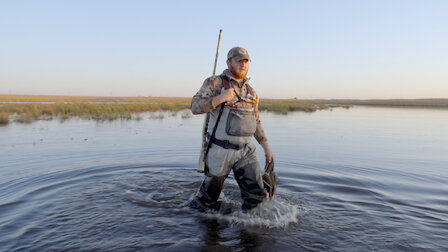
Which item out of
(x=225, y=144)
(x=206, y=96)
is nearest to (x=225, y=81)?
(x=206, y=96)

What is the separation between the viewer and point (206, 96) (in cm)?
452

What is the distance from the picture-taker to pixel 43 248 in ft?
12.8

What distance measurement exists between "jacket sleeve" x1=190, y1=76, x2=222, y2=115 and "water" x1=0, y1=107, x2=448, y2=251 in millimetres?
1704

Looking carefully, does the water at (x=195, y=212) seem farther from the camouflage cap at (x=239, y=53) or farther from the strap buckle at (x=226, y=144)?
the camouflage cap at (x=239, y=53)

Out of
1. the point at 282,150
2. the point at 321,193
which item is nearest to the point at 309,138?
the point at 282,150

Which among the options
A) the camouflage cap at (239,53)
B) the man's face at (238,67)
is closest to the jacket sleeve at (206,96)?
the man's face at (238,67)

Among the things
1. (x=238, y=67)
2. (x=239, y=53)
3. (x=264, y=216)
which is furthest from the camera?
(x=264, y=216)

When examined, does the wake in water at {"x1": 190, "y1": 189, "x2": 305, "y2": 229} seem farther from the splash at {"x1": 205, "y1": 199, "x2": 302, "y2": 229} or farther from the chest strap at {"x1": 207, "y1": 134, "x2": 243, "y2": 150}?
the chest strap at {"x1": 207, "y1": 134, "x2": 243, "y2": 150}

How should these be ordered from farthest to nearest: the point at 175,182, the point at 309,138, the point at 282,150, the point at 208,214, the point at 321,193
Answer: the point at 309,138, the point at 282,150, the point at 175,182, the point at 321,193, the point at 208,214

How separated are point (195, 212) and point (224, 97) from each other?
2.11m

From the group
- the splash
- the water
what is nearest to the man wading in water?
the splash

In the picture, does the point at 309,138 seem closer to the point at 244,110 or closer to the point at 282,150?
the point at 282,150

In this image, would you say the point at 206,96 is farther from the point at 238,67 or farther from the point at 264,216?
the point at 264,216

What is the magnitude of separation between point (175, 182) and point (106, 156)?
3.68 metres
